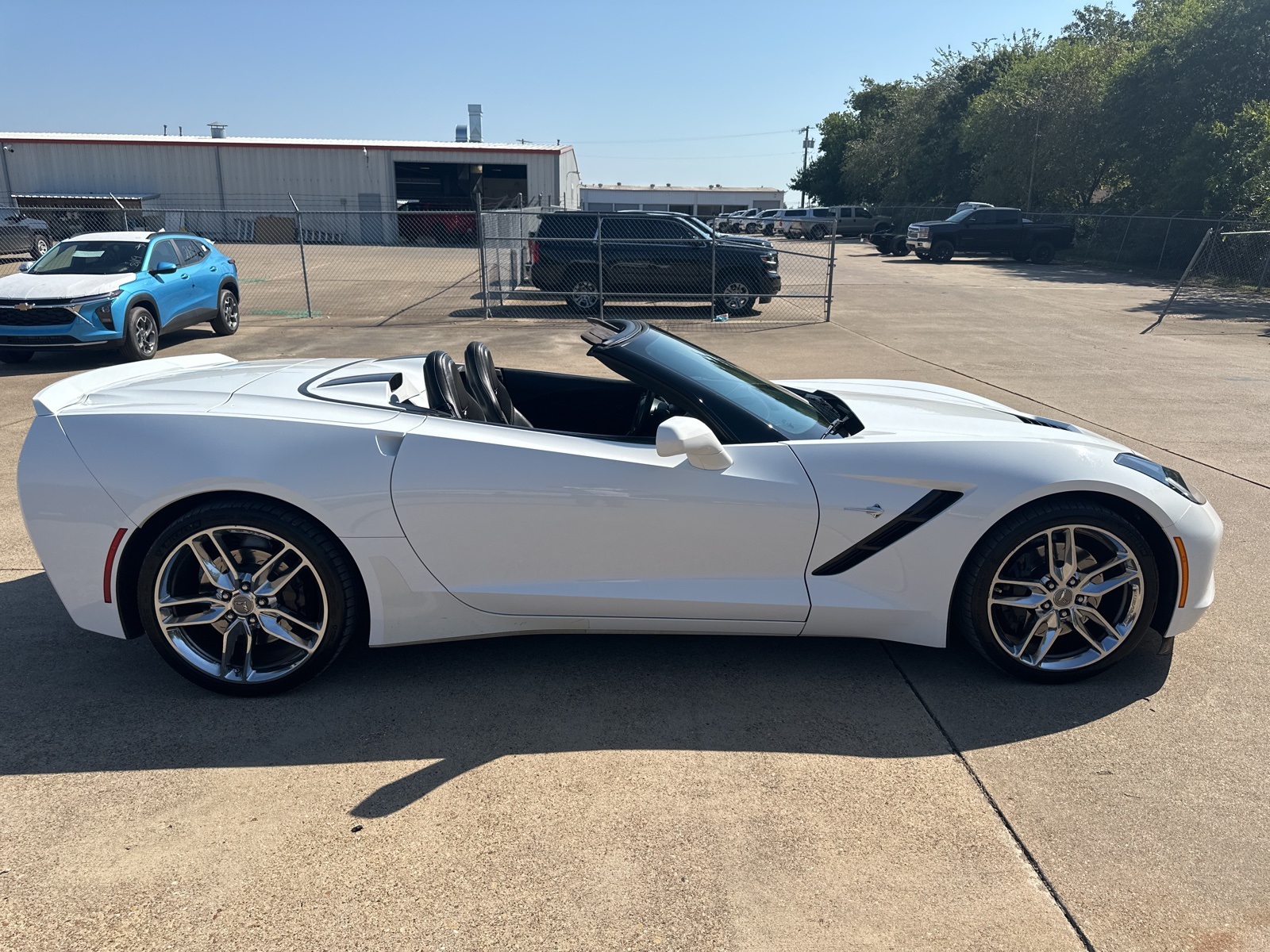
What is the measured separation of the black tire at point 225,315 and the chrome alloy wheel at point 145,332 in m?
1.88

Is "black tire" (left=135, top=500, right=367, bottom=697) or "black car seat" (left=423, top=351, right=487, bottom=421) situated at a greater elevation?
"black car seat" (left=423, top=351, right=487, bottom=421)

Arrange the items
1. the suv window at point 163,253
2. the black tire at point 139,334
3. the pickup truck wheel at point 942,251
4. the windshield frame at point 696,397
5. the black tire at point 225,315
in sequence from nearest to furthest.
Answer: the windshield frame at point 696,397
the black tire at point 139,334
the suv window at point 163,253
the black tire at point 225,315
the pickup truck wheel at point 942,251

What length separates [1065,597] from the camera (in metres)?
3.47

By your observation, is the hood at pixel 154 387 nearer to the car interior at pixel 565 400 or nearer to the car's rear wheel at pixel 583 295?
the car interior at pixel 565 400

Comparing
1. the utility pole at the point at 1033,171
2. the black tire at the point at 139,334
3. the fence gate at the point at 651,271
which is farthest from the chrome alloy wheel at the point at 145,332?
the utility pole at the point at 1033,171

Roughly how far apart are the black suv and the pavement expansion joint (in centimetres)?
1314

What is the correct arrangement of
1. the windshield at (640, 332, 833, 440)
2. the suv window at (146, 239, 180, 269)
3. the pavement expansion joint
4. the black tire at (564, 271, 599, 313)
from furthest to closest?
1. the black tire at (564, 271, 599, 313)
2. the suv window at (146, 239, 180, 269)
3. the windshield at (640, 332, 833, 440)
4. the pavement expansion joint

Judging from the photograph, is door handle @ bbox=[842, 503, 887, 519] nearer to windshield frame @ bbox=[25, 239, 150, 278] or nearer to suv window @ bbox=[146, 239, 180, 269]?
windshield frame @ bbox=[25, 239, 150, 278]

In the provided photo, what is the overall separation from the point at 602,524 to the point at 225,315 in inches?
489

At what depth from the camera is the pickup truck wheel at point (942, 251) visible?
31.0m

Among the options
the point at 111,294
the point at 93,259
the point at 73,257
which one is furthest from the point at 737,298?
the point at 73,257

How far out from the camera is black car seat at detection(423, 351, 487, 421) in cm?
357

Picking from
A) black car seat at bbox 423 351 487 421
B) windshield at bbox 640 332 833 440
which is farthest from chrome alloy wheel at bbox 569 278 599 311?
black car seat at bbox 423 351 487 421

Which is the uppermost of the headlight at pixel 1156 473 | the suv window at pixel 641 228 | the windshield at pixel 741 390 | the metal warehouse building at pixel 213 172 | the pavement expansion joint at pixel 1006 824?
the metal warehouse building at pixel 213 172
